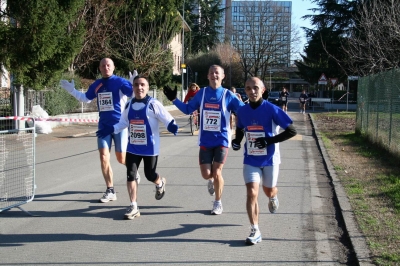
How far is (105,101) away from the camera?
7691 millimetres

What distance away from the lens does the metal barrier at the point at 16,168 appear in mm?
7207

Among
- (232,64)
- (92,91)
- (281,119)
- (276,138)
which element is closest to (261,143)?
(276,138)

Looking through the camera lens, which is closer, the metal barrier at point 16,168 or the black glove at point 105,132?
the metal barrier at point 16,168

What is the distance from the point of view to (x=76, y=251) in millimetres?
5383

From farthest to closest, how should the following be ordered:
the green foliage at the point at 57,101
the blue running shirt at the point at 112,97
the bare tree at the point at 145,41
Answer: the bare tree at the point at 145,41 < the green foliage at the point at 57,101 < the blue running shirt at the point at 112,97

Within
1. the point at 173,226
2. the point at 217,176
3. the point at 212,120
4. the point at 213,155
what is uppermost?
the point at 212,120

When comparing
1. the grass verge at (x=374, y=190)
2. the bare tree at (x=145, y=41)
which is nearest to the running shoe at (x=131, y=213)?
the grass verge at (x=374, y=190)

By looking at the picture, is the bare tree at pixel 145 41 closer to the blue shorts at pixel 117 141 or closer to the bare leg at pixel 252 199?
the blue shorts at pixel 117 141

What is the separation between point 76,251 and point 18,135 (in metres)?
3.36

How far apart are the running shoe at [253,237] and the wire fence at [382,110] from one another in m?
7.04

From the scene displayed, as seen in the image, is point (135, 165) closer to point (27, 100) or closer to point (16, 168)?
point (16, 168)

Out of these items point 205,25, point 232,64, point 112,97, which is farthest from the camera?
point 205,25

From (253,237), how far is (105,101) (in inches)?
133

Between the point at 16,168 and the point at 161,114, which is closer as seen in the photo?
the point at 161,114
